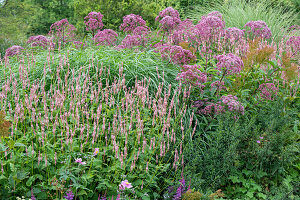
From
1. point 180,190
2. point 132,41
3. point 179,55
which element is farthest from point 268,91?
point 132,41

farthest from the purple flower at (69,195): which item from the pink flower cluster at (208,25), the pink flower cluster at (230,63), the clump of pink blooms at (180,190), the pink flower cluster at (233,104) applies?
the pink flower cluster at (208,25)

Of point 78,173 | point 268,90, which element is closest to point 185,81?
point 268,90

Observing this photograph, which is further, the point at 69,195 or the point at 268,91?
the point at 268,91

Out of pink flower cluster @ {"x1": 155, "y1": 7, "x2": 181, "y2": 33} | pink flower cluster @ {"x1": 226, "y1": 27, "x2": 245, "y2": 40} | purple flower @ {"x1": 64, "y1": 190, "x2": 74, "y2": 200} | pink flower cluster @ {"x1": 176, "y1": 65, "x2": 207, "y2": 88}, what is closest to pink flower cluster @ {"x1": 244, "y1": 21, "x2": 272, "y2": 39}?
pink flower cluster @ {"x1": 226, "y1": 27, "x2": 245, "y2": 40}

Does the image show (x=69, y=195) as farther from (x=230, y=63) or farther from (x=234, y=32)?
(x=234, y=32)

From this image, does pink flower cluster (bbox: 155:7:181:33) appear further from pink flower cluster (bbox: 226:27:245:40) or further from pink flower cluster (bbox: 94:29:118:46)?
pink flower cluster (bbox: 94:29:118:46)

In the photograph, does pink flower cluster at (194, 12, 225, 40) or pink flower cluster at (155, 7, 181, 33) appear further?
pink flower cluster at (155, 7, 181, 33)

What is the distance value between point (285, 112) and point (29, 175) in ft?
10.9

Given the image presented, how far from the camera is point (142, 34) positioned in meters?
5.91

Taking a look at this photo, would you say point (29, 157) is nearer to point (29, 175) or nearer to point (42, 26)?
point (29, 175)

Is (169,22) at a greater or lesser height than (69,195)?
greater

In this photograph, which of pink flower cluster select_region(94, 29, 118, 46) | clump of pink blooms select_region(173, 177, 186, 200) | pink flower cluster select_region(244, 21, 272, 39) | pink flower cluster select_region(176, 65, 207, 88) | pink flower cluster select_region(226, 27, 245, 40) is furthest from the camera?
pink flower cluster select_region(94, 29, 118, 46)

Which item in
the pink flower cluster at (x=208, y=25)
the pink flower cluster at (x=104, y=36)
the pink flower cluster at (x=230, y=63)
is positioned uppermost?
the pink flower cluster at (x=208, y=25)

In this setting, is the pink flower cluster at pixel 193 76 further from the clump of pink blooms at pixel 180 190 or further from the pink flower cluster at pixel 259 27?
the pink flower cluster at pixel 259 27
